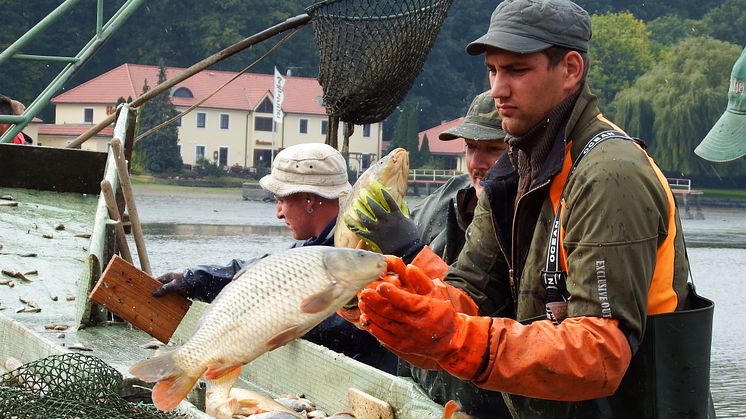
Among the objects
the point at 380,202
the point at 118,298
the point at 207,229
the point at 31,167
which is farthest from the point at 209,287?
the point at 207,229

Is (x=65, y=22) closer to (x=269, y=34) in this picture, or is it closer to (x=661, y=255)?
(x=269, y=34)

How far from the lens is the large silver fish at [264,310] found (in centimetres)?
324

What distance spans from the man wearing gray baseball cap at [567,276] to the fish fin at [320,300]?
0.23 metres

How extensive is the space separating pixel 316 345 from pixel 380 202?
0.97 metres

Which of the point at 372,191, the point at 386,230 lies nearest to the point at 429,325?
the point at 386,230

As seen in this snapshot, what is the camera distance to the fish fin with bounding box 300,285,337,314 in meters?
3.26

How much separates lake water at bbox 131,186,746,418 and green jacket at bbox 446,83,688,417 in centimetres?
1092

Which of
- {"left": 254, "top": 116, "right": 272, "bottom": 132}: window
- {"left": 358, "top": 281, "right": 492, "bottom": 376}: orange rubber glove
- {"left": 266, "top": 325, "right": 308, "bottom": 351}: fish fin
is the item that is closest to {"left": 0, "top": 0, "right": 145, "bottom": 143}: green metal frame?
{"left": 266, "top": 325, "right": 308, "bottom": 351}: fish fin

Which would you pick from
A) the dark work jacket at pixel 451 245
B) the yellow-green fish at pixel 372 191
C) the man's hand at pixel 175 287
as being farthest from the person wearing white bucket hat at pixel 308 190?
the yellow-green fish at pixel 372 191

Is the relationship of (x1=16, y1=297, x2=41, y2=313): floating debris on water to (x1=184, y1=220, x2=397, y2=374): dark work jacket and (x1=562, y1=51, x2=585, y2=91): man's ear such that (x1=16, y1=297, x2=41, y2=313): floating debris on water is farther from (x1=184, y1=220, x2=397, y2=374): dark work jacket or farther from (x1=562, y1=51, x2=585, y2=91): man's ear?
(x1=562, y1=51, x2=585, y2=91): man's ear

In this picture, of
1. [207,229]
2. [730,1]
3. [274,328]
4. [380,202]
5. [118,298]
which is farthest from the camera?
[730,1]

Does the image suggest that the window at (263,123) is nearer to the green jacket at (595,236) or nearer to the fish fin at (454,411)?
the fish fin at (454,411)

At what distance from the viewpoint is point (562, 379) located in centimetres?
291

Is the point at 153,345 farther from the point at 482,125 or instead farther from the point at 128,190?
the point at 482,125
